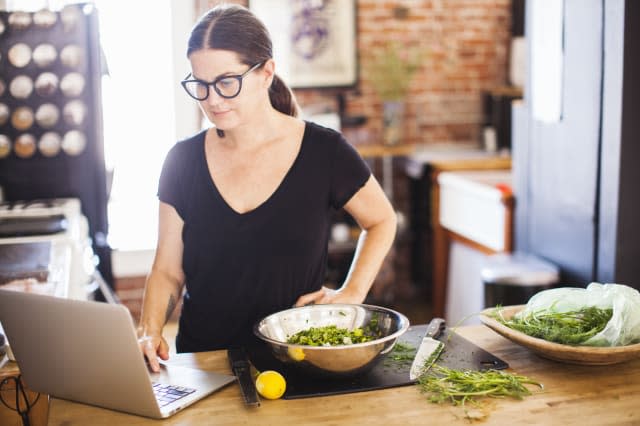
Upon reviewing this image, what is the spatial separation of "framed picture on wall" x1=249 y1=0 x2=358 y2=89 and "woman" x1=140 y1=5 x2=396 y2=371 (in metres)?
2.86

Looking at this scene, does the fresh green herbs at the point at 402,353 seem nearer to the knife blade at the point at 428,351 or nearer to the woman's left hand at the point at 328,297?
the knife blade at the point at 428,351

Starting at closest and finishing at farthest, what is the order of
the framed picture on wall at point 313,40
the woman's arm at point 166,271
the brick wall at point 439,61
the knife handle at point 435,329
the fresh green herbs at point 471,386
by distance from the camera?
the fresh green herbs at point 471,386 → the knife handle at point 435,329 → the woman's arm at point 166,271 → the framed picture on wall at point 313,40 → the brick wall at point 439,61

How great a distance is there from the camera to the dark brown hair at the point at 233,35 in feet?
5.97

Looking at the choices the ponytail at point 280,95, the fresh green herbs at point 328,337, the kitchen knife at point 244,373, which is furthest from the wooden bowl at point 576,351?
the ponytail at point 280,95

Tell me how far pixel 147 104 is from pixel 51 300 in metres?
3.56

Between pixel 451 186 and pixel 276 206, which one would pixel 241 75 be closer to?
pixel 276 206

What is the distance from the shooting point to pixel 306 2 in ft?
15.8

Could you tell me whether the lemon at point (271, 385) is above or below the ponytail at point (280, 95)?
below

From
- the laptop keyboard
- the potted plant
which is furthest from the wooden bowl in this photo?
the potted plant

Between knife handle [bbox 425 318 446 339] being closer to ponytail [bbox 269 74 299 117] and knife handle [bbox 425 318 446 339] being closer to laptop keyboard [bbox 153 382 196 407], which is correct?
laptop keyboard [bbox 153 382 196 407]

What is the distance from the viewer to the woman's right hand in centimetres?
160

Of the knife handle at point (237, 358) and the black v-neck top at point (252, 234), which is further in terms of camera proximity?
the black v-neck top at point (252, 234)

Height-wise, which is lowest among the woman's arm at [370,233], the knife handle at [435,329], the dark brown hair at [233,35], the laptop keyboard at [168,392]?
the laptop keyboard at [168,392]

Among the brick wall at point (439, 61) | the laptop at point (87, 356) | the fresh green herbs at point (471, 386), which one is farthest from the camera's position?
the brick wall at point (439, 61)
